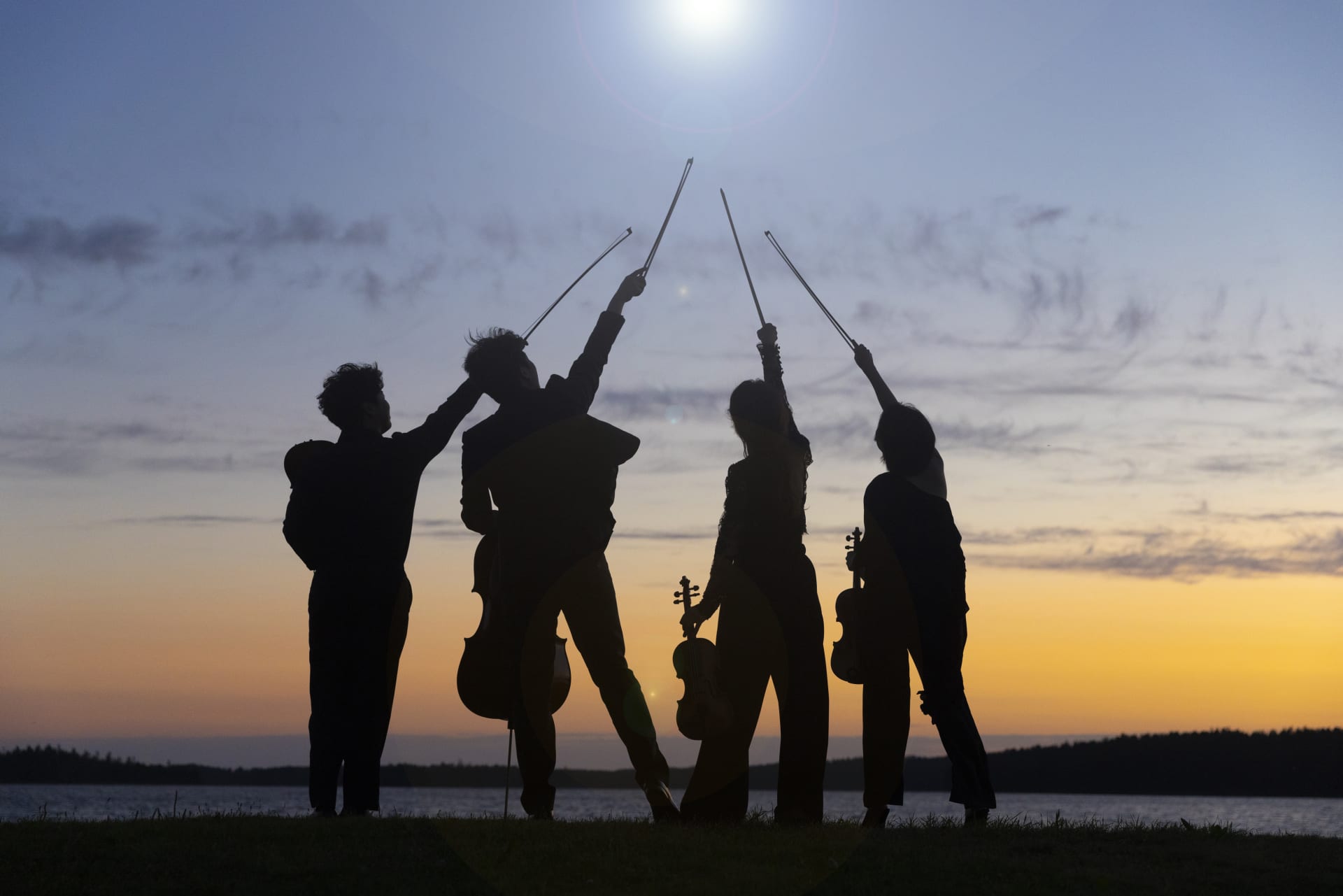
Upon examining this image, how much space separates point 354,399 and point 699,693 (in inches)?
102

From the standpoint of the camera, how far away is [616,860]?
5.54 metres

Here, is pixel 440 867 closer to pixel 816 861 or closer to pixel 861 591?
pixel 816 861

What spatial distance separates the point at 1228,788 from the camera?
113 meters

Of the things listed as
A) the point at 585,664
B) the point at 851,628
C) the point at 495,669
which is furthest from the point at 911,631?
the point at 495,669

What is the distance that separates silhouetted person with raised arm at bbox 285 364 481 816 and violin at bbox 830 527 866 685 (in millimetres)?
2461

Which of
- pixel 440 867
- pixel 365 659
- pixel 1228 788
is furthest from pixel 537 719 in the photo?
pixel 1228 788

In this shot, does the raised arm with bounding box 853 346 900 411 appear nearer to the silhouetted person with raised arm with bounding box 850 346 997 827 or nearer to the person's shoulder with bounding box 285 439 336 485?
the silhouetted person with raised arm with bounding box 850 346 997 827

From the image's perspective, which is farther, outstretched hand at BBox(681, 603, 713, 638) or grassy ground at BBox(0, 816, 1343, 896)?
outstretched hand at BBox(681, 603, 713, 638)

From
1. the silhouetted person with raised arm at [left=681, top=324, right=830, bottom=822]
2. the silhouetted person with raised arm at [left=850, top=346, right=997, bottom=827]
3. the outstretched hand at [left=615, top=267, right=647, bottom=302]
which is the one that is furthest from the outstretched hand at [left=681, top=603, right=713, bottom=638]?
the outstretched hand at [left=615, top=267, right=647, bottom=302]

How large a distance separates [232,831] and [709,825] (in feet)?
8.07

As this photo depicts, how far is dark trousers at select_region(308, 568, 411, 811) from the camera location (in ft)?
22.3

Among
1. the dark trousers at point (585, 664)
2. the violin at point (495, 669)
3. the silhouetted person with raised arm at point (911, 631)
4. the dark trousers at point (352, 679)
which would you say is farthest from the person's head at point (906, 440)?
the dark trousers at point (352, 679)

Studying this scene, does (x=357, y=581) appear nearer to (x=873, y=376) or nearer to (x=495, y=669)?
(x=495, y=669)

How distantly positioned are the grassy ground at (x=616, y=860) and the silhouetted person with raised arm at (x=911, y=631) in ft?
1.53
